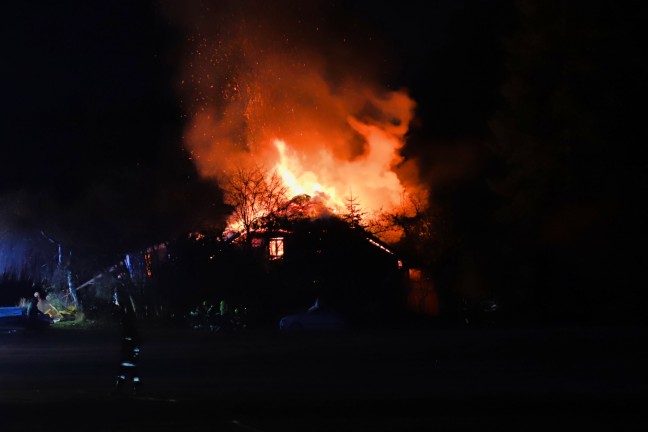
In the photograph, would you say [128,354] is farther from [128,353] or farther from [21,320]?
[21,320]

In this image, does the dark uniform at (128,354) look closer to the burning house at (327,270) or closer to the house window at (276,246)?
the burning house at (327,270)

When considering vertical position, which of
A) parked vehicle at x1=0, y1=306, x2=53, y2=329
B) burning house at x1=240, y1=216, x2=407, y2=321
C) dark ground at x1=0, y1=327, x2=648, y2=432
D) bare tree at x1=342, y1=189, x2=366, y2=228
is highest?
bare tree at x1=342, y1=189, x2=366, y2=228

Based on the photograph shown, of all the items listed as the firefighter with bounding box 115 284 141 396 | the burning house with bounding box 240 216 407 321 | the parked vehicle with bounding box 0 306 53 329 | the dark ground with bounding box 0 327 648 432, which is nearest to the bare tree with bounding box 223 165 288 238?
the burning house with bounding box 240 216 407 321

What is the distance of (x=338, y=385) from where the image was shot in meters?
17.2

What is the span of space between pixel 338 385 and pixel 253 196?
104ft

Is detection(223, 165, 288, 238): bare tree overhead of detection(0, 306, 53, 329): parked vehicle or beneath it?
overhead

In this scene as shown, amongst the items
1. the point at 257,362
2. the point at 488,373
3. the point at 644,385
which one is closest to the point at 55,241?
the point at 257,362

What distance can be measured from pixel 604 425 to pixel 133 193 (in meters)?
41.2

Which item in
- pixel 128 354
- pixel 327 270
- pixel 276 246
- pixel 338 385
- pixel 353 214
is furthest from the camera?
pixel 353 214

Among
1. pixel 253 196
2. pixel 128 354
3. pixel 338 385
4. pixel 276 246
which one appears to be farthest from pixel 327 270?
pixel 128 354

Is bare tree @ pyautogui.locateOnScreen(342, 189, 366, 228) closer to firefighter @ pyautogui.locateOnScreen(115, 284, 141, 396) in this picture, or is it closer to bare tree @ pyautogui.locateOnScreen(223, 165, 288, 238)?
bare tree @ pyautogui.locateOnScreen(223, 165, 288, 238)

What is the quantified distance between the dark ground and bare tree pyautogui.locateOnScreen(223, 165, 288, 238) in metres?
16.9

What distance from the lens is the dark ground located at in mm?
12750

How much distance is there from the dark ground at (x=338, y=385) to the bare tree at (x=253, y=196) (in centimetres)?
1686
